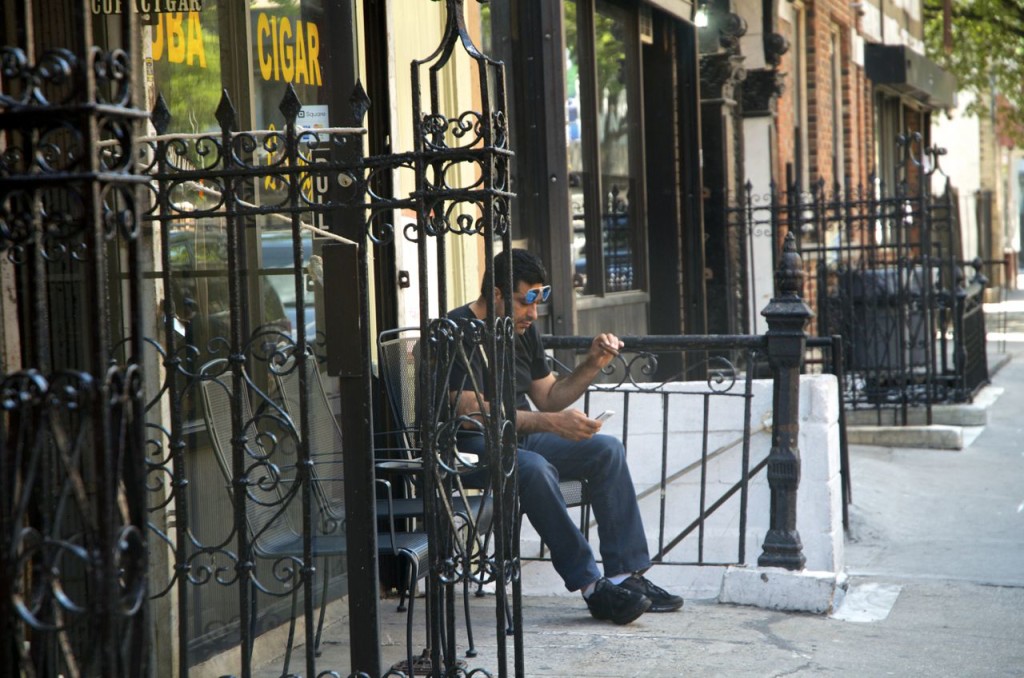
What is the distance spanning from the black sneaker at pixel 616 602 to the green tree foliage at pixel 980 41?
1751 cm

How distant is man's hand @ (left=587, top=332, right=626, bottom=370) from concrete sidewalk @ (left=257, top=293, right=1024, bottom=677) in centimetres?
103

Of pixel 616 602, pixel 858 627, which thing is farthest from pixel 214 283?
pixel 858 627

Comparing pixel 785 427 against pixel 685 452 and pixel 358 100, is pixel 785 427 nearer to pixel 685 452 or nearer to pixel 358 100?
pixel 685 452

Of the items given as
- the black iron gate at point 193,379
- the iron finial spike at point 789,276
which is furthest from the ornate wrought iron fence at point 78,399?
the iron finial spike at point 789,276

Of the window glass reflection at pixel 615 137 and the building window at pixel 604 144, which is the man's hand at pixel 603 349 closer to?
the building window at pixel 604 144

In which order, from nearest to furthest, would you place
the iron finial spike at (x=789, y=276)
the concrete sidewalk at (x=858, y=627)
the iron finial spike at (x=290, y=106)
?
the iron finial spike at (x=290, y=106) < the concrete sidewalk at (x=858, y=627) < the iron finial spike at (x=789, y=276)

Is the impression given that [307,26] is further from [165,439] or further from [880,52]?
[880,52]

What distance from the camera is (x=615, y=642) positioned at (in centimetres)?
504

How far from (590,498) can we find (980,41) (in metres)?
19.1

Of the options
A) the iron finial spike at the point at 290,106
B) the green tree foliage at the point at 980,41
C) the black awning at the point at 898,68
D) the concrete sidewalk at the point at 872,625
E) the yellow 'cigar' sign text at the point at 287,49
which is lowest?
the concrete sidewalk at the point at 872,625

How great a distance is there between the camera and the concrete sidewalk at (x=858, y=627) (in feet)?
15.6

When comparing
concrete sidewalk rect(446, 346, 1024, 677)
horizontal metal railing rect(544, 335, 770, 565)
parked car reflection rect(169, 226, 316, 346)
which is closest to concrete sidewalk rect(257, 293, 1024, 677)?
concrete sidewalk rect(446, 346, 1024, 677)

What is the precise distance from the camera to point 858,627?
5258 millimetres

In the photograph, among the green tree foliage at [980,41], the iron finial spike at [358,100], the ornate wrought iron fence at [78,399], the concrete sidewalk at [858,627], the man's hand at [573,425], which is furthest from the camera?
the green tree foliage at [980,41]
